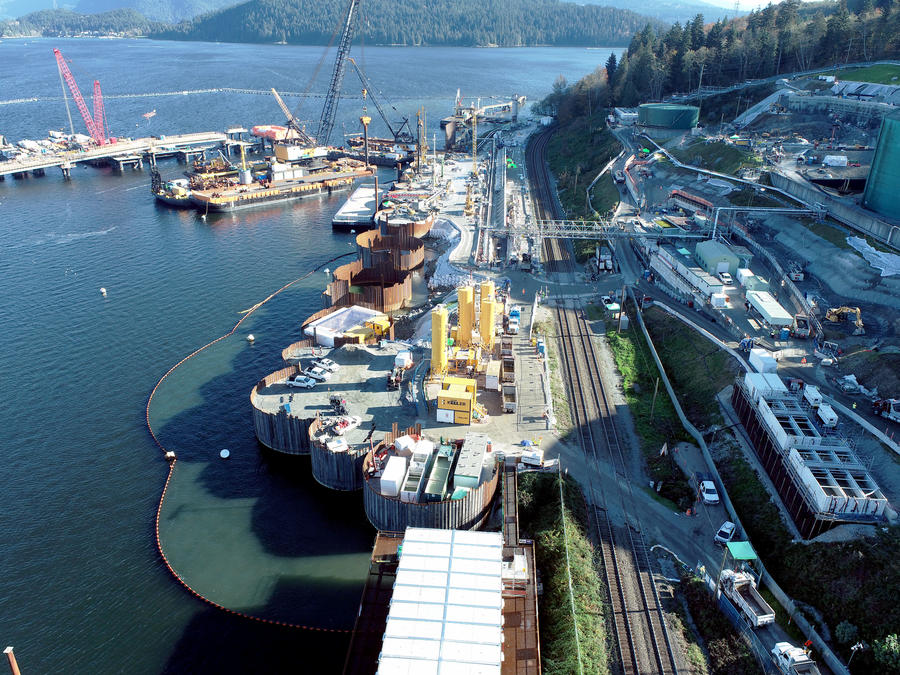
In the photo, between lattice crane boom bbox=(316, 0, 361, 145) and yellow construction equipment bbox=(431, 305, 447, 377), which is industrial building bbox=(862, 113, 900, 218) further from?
lattice crane boom bbox=(316, 0, 361, 145)

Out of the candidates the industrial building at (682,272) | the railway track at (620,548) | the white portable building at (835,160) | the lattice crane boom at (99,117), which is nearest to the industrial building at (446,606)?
the railway track at (620,548)

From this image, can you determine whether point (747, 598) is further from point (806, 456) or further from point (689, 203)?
point (689, 203)

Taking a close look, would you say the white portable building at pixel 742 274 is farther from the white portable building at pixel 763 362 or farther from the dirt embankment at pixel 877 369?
the white portable building at pixel 763 362

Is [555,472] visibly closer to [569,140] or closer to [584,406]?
[584,406]

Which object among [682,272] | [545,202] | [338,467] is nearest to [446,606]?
[338,467]

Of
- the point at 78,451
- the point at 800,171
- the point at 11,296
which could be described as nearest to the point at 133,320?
the point at 11,296

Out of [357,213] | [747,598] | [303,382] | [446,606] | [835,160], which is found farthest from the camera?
[357,213]
